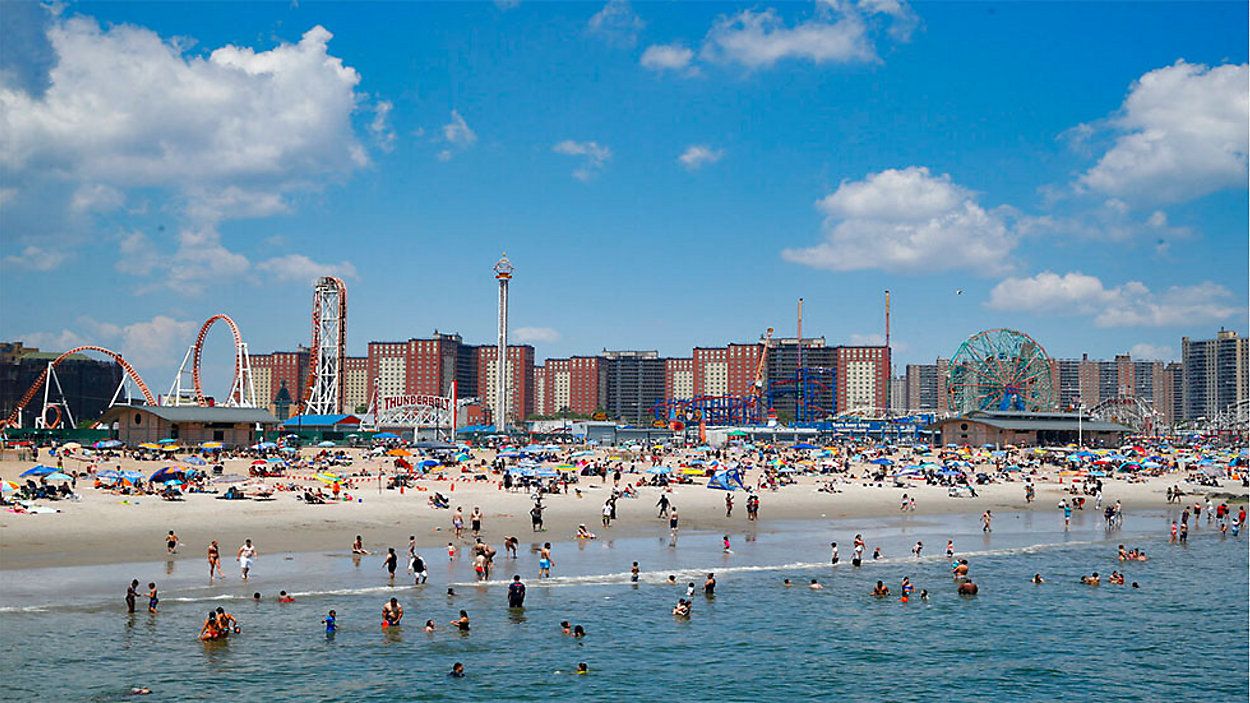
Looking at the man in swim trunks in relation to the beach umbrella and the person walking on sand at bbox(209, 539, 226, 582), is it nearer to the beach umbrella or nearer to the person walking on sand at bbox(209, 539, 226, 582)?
the person walking on sand at bbox(209, 539, 226, 582)

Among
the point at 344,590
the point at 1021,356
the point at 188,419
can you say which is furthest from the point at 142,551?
the point at 1021,356

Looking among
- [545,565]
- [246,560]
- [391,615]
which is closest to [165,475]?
[246,560]

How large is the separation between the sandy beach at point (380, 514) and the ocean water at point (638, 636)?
2.84m

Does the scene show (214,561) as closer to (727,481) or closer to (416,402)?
(727,481)

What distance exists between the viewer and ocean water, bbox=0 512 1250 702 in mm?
20812

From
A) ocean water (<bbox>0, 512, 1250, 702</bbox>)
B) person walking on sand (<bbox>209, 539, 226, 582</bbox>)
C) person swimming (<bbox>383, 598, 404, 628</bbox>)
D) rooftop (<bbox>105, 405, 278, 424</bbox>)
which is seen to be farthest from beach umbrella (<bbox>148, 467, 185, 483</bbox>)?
rooftop (<bbox>105, 405, 278, 424</bbox>)

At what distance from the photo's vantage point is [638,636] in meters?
25.0

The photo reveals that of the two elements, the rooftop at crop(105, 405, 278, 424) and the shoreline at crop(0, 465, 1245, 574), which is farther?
the rooftop at crop(105, 405, 278, 424)

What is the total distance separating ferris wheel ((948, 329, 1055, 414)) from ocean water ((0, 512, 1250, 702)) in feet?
358

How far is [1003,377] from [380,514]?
11368 cm

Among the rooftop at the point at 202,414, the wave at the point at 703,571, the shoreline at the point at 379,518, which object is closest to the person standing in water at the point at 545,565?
the wave at the point at 703,571

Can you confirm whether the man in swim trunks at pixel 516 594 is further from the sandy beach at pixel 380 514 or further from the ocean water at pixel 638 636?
the sandy beach at pixel 380 514

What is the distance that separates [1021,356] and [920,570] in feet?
374

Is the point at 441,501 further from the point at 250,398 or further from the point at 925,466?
the point at 250,398
